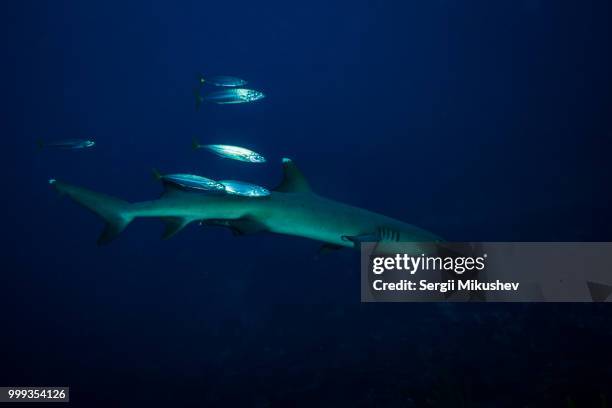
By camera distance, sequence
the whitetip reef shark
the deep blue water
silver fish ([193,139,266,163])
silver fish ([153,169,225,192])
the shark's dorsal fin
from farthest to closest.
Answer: the deep blue water, silver fish ([193,139,266,163]), the shark's dorsal fin, silver fish ([153,169,225,192]), the whitetip reef shark

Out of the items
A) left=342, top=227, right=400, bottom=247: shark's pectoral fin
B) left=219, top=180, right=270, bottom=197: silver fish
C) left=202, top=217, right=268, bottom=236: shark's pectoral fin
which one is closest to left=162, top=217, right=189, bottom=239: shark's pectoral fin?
left=202, top=217, right=268, bottom=236: shark's pectoral fin

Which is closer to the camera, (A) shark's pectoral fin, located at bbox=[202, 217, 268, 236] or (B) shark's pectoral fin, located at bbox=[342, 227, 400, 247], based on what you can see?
(A) shark's pectoral fin, located at bbox=[202, 217, 268, 236]

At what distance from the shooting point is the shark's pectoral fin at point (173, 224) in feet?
15.2

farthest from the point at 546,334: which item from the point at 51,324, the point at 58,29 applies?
the point at 58,29

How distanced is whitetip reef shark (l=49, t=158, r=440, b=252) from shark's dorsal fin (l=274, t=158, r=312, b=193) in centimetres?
1

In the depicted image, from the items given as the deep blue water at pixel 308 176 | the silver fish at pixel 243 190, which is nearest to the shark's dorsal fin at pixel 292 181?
the silver fish at pixel 243 190

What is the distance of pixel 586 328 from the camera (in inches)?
384

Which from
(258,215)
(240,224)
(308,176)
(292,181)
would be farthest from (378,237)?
(308,176)

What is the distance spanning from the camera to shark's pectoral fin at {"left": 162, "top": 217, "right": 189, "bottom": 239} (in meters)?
4.62

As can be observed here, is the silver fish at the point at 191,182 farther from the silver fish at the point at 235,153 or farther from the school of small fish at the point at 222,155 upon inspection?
the silver fish at the point at 235,153

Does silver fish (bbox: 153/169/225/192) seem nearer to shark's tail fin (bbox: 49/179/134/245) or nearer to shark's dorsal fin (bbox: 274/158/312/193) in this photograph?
shark's tail fin (bbox: 49/179/134/245)

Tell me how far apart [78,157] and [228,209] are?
319 feet

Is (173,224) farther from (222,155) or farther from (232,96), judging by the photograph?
(232,96)

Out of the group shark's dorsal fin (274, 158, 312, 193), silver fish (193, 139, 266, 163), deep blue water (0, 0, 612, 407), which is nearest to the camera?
shark's dorsal fin (274, 158, 312, 193)
